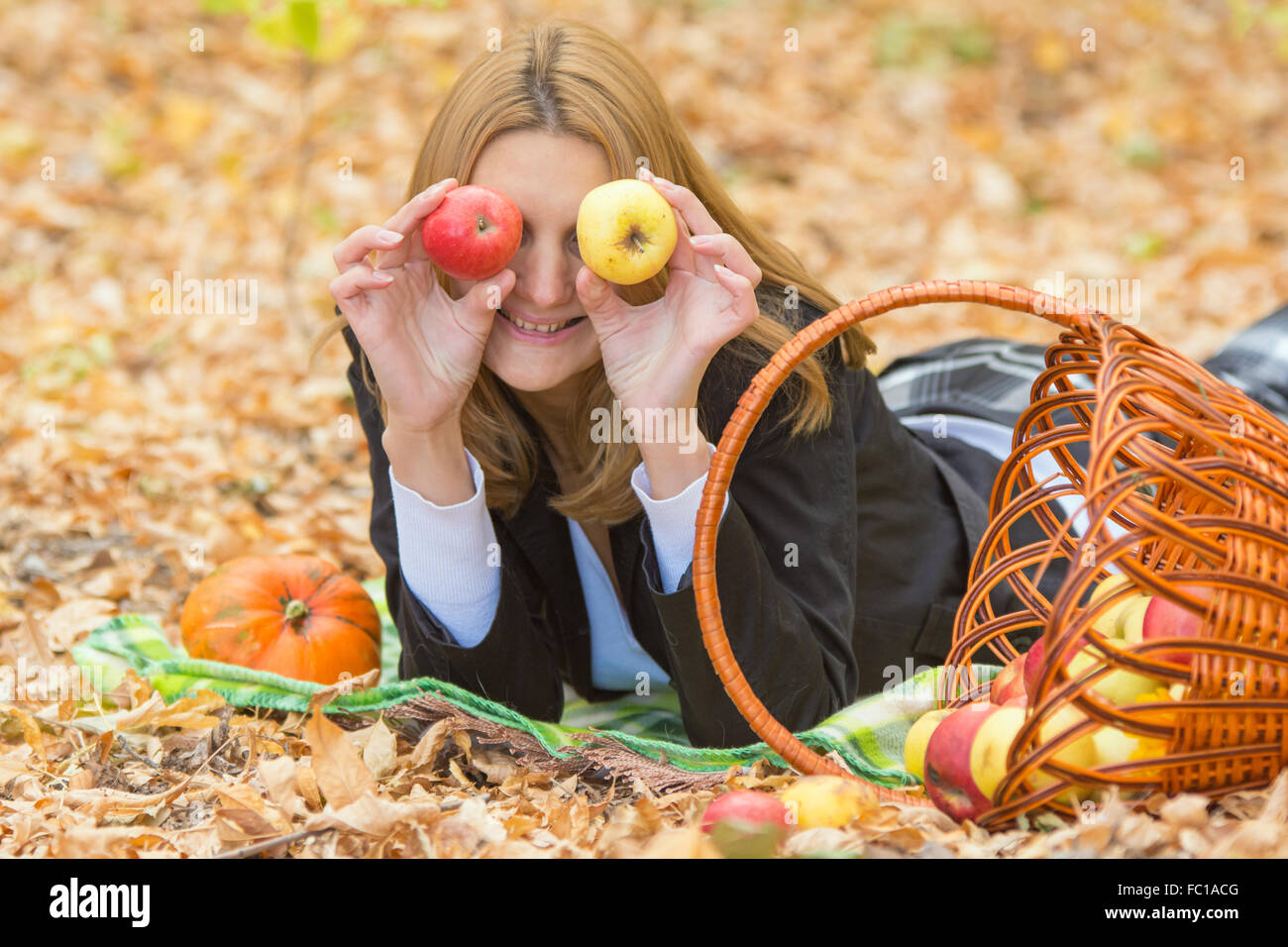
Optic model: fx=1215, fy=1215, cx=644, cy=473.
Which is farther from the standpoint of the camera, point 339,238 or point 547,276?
point 339,238

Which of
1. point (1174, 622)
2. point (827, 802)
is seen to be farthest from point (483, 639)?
point (1174, 622)

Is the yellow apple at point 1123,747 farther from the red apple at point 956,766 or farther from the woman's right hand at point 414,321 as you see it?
the woman's right hand at point 414,321

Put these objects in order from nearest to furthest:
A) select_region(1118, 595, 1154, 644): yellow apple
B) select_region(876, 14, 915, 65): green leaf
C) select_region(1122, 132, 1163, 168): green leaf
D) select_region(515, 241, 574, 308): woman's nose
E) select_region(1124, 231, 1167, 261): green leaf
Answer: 1. select_region(1118, 595, 1154, 644): yellow apple
2. select_region(515, 241, 574, 308): woman's nose
3. select_region(1124, 231, 1167, 261): green leaf
4. select_region(1122, 132, 1163, 168): green leaf
5. select_region(876, 14, 915, 65): green leaf

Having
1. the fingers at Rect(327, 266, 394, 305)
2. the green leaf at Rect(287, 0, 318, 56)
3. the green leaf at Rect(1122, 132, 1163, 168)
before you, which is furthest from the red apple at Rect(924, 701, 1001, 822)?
the green leaf at Rect(1122, 132, 1163, 168)

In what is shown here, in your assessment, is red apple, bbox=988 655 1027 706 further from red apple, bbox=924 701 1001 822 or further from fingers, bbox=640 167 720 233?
fingers, bbox=640 167 720 233

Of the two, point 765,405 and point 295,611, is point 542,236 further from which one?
point 295,611

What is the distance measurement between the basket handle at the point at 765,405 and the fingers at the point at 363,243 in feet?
2.02

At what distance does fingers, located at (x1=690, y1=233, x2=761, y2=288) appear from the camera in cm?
180

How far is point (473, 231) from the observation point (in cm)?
187

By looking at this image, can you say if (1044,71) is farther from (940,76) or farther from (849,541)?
(849,541)

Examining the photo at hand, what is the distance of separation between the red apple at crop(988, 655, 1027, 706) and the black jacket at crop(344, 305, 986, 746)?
1.31 ft

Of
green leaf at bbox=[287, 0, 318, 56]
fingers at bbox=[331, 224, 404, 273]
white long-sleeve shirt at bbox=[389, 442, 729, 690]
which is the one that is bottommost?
white long-sleeve shirt at bbox=[389, 442, 729, 690]

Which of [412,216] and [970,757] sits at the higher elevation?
[412,216]

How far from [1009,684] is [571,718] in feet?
3.81
